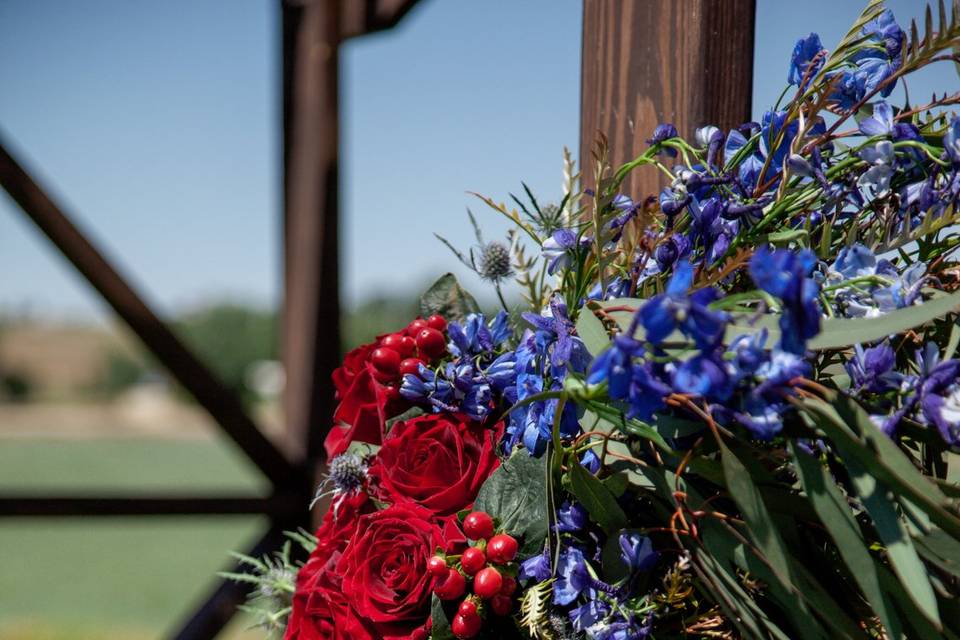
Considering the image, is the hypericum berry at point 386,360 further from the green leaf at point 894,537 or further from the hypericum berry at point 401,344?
the green leaf at point 894,537

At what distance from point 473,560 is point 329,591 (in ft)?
0.51

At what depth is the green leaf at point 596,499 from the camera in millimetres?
559

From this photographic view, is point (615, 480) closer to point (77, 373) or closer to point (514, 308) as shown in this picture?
point (514, 308)

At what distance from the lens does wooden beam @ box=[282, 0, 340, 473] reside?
8.13 ft

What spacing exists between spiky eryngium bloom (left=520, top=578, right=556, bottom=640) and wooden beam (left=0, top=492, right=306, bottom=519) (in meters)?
1.76

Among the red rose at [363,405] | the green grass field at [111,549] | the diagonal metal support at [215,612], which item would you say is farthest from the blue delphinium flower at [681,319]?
the green grass field at [111,549]

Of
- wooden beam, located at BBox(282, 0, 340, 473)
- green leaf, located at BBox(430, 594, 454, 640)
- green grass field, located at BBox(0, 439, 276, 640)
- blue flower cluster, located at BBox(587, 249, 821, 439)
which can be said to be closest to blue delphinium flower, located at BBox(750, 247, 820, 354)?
blue flower cluster, located at BBox(587, 249, 821, 439)

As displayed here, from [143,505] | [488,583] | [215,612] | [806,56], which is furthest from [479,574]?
[143,505]

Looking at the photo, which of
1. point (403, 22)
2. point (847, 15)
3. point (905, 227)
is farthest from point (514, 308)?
point (403, 22)

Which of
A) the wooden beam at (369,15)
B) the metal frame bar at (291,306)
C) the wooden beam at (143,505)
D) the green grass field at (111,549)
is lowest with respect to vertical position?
the green grass field at (111,549)

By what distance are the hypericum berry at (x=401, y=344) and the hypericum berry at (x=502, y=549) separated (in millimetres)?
188

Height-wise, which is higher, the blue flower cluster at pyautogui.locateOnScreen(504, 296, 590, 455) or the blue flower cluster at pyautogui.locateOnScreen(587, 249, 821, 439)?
the blue flower cluster at pyautogui.locateOnScreen(587, 249, 821, 439)

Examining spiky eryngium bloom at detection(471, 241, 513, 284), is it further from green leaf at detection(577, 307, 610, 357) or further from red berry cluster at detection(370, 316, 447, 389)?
green leaf at detection(577, 307, 610, 357)

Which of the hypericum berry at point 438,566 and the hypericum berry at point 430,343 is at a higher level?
the hypericum berry at point 430,343
